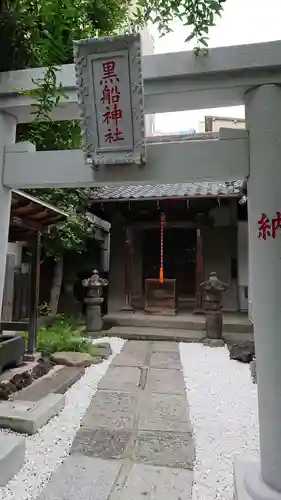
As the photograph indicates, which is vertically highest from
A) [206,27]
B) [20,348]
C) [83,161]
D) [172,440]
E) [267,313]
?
[206,27]

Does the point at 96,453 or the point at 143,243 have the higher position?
the point at 143,243

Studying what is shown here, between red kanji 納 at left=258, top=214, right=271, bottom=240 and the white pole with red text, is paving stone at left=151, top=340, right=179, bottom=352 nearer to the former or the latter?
the white pole with red text

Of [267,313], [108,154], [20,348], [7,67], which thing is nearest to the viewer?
[267,313]

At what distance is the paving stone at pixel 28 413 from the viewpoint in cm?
332

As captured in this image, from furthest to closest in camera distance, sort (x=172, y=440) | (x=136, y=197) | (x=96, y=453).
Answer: (x=136, y=197)
(x=172, y=440)
(x=96, y=453)

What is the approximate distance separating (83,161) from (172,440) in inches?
107

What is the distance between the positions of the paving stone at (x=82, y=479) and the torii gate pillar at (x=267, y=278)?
1.01 m

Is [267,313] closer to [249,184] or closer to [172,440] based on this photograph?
[249,184]

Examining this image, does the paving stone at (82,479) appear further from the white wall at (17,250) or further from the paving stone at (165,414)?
the white wall at (17,250)

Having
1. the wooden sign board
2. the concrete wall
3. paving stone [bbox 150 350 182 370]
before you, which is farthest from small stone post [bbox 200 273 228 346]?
the wooden sign board

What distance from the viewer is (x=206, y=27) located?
210 cm

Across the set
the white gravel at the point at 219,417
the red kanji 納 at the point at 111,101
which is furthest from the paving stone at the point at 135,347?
the red kanji 納 at the point at 111,101

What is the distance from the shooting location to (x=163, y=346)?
713 centimetres

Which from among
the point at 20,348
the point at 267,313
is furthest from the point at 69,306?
the point at 267,313
